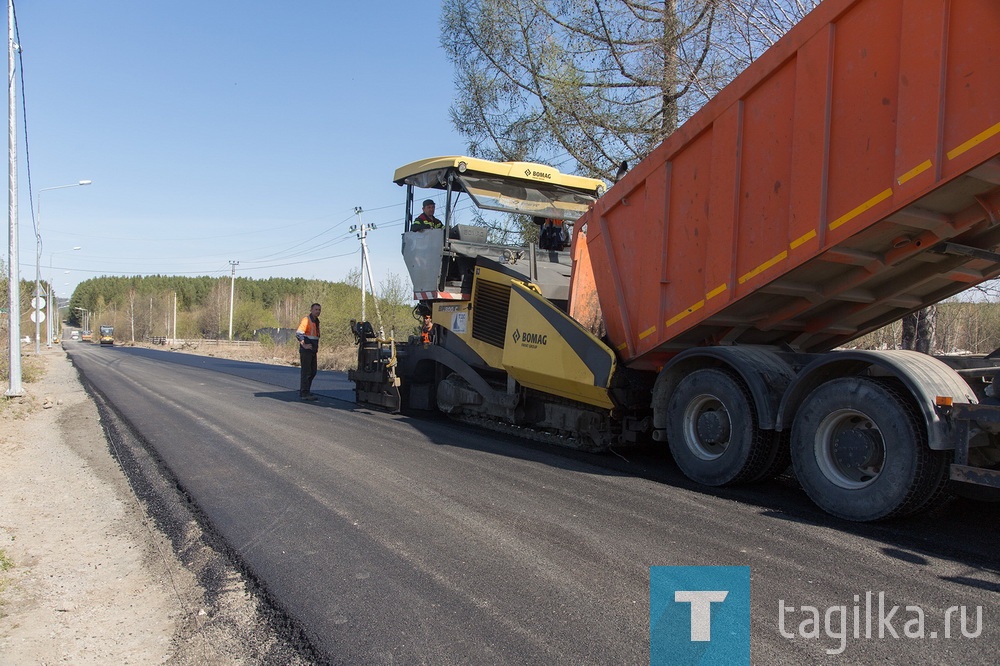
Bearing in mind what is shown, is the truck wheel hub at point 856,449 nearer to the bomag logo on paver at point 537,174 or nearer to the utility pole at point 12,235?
the bomag logo on paver at point 537,174

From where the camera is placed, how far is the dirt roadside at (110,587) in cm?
274

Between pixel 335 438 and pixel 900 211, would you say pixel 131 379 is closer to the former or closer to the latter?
pixel 335 438

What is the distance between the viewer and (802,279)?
187 inches

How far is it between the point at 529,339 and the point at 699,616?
3.85 metres

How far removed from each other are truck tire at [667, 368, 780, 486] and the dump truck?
0.05 feet

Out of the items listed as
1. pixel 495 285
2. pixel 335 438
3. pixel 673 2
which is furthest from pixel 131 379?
pixel 673 2

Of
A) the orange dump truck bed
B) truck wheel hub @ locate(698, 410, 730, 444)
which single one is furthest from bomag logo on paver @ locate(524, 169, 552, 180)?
truck wheel hub @ locate(698, 410, 730, 444)

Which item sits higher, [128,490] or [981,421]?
[981,421]

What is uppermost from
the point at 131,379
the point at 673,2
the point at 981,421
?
the point at 673,2

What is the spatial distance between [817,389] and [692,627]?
2.16m

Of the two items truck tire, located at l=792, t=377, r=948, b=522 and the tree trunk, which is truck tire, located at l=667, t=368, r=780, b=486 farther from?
the tree trunk

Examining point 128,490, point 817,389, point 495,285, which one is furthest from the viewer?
point 495,285

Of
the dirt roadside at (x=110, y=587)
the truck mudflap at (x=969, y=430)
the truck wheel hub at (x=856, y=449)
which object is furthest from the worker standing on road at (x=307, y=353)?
the truck mudflap at (x=969, y=430)

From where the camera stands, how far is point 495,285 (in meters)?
7.27
